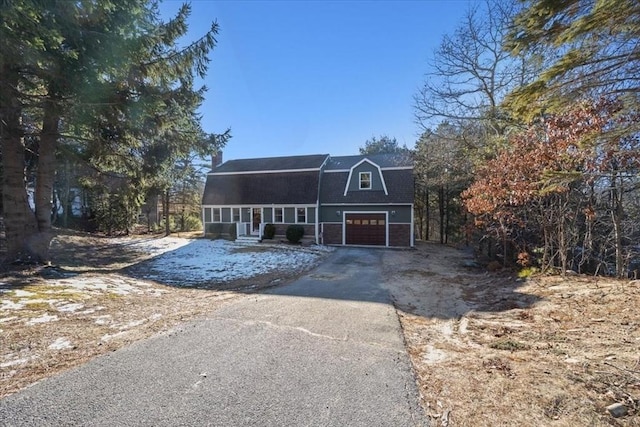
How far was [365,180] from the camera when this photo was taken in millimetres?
21125

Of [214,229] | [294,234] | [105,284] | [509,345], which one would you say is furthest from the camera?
[214,229]

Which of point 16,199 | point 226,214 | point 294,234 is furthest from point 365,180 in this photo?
point 16,199

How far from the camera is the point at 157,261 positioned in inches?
537

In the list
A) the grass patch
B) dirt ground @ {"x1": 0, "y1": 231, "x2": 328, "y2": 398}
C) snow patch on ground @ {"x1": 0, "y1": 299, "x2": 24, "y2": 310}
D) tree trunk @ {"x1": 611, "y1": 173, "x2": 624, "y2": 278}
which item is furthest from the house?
snow patch on ground @ {"x1": 0, "y1": 299, "x2": 24, "y2": 310}

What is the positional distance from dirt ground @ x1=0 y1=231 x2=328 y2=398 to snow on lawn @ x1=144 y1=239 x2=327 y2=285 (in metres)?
0.88

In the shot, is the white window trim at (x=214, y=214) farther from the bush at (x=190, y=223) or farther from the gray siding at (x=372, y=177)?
the gray siding at (x=372, y=177)

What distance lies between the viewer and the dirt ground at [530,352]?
9.51 feet

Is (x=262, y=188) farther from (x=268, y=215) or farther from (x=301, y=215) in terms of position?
(x=301, y=215)

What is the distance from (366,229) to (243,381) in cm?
1769

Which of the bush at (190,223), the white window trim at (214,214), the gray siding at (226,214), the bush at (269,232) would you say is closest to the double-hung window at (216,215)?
the white window trim at (214,214)

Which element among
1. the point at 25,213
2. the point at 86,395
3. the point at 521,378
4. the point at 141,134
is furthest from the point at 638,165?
the point at 25,213

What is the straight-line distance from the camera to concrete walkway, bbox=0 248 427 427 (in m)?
2.84

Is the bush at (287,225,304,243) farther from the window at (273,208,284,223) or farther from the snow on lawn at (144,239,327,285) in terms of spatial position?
the snow on lawn at (144,239,327,285)

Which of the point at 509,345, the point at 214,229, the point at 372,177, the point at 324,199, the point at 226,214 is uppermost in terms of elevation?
the point at 372,177
